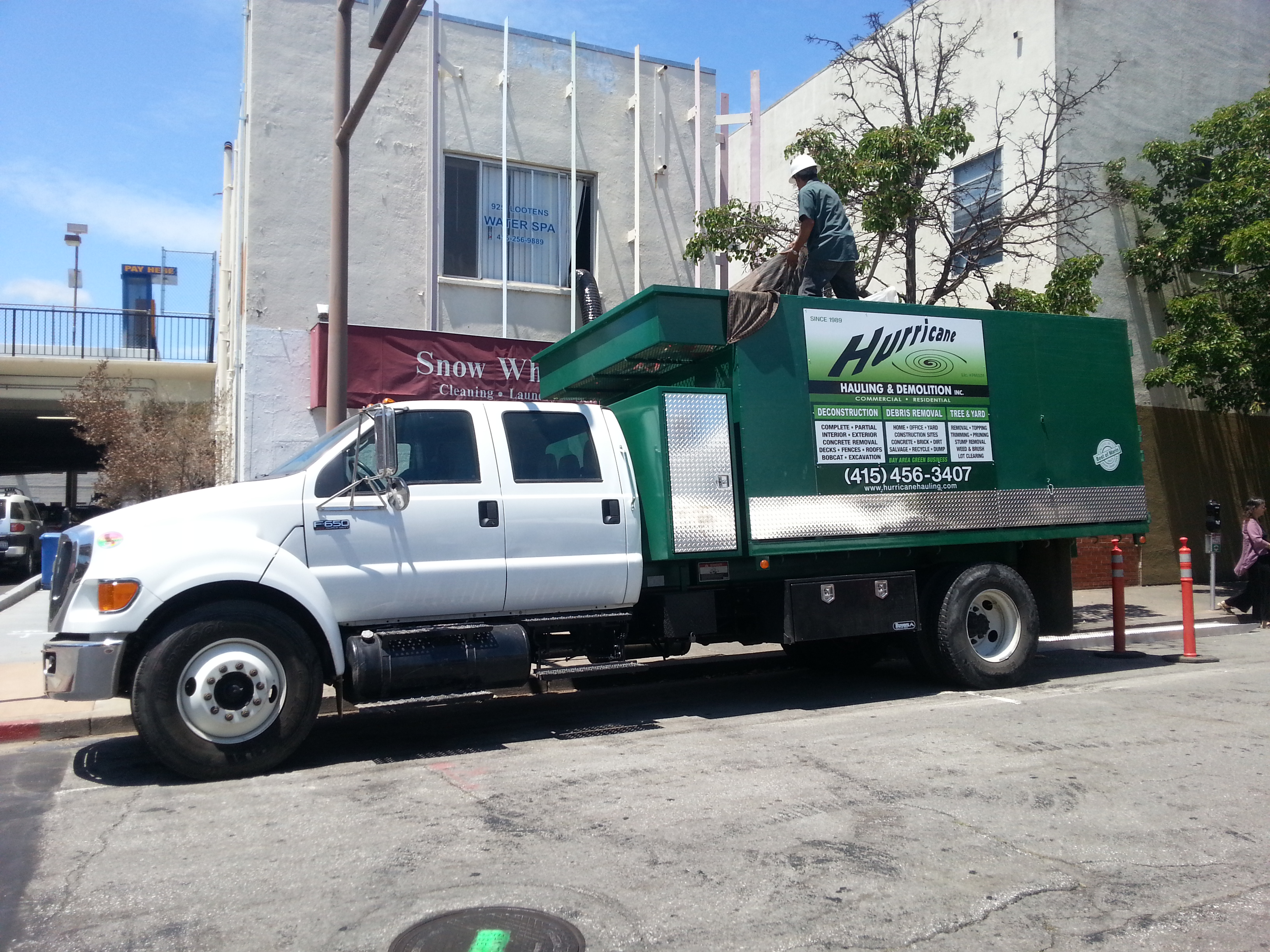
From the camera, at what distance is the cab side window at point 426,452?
22.2 feet

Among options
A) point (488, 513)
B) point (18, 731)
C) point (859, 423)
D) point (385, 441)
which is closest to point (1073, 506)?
point (859, 423)

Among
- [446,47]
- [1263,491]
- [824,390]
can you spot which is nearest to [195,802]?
[824,390]

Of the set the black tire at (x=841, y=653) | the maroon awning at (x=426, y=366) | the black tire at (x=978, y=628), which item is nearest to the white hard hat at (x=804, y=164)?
the black tire at (x=978, y=628)

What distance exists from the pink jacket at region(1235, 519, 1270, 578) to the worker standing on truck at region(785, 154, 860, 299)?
7142 millimetres

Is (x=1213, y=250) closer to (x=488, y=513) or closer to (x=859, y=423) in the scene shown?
(x=859, y=423)

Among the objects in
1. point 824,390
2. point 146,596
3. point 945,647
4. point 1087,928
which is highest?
point 824,390

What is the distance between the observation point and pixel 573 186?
567 inches

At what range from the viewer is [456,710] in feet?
27.4

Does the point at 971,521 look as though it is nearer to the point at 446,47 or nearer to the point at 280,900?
the point at 280,900

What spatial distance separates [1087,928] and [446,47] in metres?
13.0

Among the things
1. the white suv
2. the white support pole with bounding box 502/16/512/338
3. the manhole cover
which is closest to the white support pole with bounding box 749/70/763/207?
the white support pole with bounding box 502/16/512/338

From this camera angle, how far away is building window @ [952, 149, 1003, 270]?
12391 mm

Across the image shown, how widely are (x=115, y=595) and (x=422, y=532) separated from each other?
5.84 ft

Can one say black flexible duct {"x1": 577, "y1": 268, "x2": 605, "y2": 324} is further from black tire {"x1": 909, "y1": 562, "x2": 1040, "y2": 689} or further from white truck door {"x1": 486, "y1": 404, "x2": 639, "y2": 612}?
black tire {"x1": 909, "y1": 562, "x2": 1040, "y2": 689}
